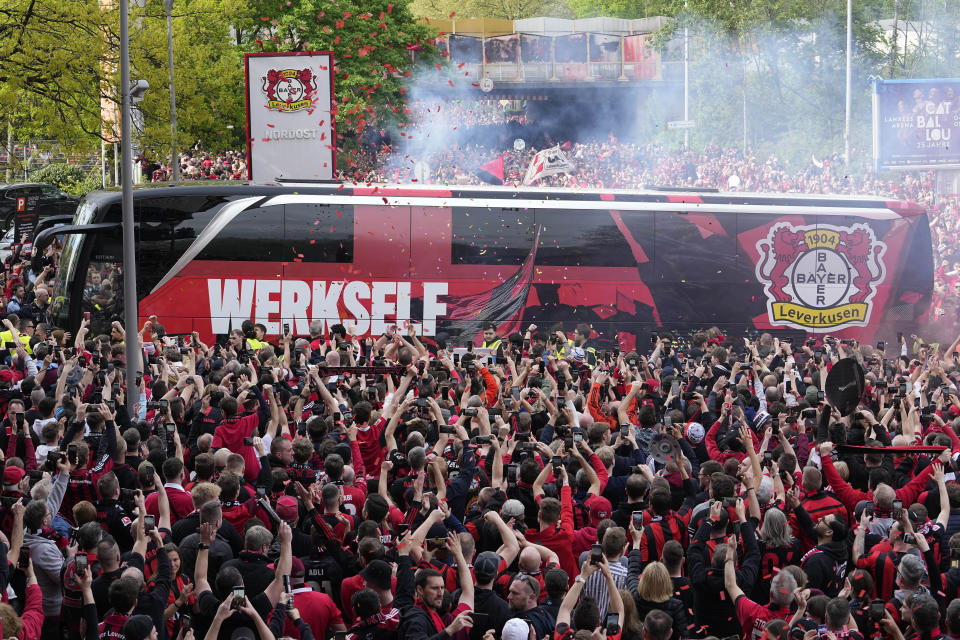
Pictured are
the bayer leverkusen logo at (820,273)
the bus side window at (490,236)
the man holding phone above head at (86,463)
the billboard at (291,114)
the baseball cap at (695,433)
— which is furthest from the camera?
the billboard at (291,114)

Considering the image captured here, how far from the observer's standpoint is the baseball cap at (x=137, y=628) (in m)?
5.72

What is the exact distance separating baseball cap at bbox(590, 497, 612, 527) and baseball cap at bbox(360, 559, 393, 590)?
209 cm

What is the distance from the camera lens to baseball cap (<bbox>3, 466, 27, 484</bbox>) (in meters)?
8.30

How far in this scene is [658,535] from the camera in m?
7.71

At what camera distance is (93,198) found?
18.3 metres

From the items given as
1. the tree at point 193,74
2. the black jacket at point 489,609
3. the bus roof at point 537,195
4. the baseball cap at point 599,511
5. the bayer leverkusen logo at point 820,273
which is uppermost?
the tree at point 193,74

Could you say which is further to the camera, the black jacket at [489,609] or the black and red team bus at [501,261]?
the black and red team bus at [501,261]

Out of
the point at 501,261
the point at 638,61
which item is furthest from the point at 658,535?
the point at 638,61

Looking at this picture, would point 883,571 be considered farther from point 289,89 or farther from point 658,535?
point 289,89

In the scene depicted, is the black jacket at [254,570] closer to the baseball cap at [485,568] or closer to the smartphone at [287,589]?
the smartphone at [287,589]

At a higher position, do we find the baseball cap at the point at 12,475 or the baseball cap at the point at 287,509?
Result: the baseball cap at the point at 12,475

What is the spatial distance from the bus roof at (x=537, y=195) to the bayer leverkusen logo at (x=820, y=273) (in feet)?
1.58

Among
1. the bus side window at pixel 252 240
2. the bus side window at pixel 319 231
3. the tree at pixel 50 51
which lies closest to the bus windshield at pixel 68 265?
the bus side window at pixel 252 240

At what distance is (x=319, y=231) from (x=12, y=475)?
34.0 ft
